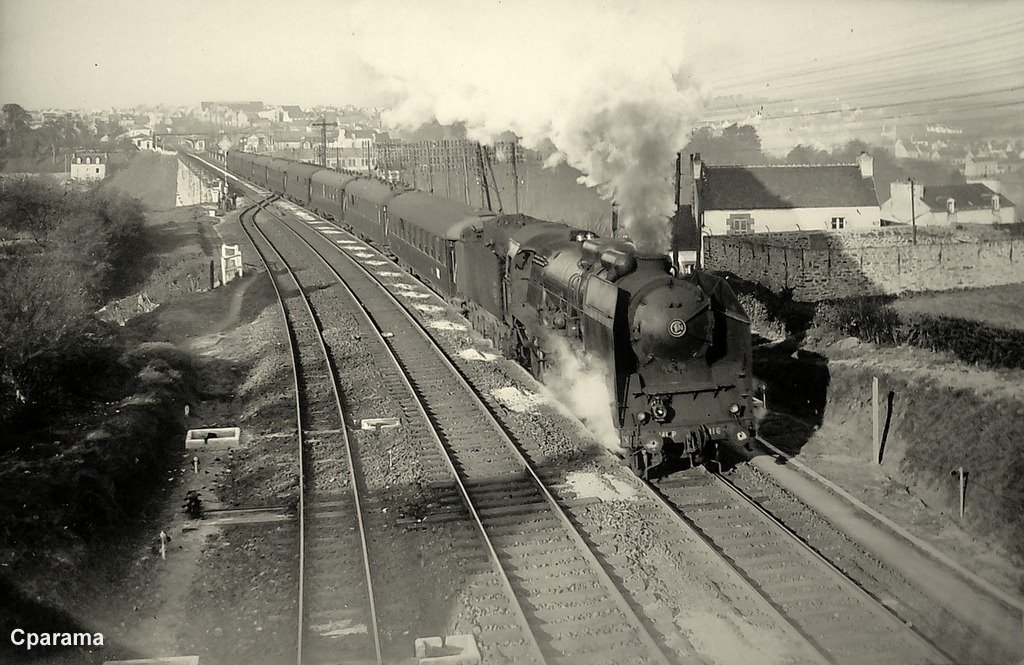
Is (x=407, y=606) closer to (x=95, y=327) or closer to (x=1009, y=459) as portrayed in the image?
(x=1009, y=459)

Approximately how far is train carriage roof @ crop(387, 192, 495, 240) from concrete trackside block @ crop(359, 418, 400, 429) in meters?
7.21

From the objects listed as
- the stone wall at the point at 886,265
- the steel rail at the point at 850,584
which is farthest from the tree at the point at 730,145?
the steel rail at the point at 850,584

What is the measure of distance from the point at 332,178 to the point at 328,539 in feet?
121

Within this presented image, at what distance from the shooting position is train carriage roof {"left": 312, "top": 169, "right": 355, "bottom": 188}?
139 feet

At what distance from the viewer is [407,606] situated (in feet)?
28.8

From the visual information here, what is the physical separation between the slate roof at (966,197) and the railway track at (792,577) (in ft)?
111

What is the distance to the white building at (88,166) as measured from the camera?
177ft

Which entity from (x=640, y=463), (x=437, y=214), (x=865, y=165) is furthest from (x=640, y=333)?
(x=865, y=165)

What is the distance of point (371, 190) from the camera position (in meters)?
35.5

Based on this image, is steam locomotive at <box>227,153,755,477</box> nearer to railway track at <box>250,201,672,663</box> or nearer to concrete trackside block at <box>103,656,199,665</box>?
railway track at <box>250,201,672,663</box>

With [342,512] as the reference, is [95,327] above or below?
above

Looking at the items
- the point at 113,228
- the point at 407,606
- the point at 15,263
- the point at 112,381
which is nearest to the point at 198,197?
the point at 113,228

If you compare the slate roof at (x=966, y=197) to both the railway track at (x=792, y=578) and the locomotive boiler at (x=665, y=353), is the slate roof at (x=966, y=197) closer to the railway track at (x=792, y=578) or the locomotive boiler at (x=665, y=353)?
the locomotive boiler at (x=665, y=353)

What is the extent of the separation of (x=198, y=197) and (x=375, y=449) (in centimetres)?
6867
